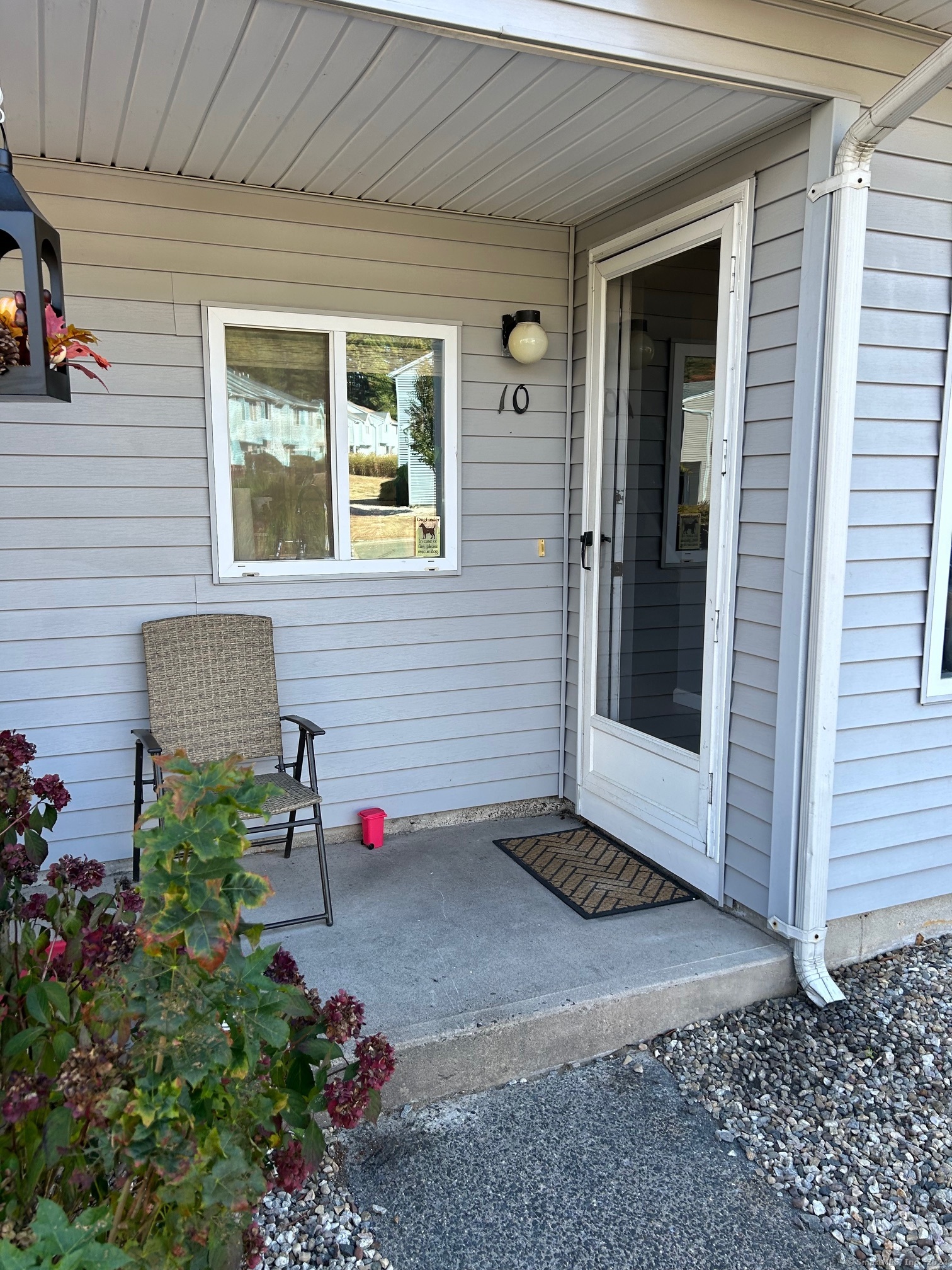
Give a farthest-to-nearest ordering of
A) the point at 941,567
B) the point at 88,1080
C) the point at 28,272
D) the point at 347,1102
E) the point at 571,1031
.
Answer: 1. the point at 941,567
2. the point at 571,1031
3. the point at 28,272
4. the point at 347,1102
5. the point at 88,1080

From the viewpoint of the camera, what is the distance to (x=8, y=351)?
1.39m

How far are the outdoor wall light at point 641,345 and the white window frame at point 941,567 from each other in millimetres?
1009

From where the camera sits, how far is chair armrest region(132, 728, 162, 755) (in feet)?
9.25

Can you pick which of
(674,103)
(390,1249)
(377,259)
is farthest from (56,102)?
(390,1249)

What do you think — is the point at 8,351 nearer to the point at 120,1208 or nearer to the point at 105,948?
the point at 105,948

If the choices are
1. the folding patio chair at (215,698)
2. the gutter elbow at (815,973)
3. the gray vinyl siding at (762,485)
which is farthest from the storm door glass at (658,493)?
the folding patio chair at (215,698)

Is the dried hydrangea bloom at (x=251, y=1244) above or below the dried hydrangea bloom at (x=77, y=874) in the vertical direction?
below

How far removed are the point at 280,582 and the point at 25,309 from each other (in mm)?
1952

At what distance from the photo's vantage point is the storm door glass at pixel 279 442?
3240 mm

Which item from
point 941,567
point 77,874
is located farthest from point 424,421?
point 77,874

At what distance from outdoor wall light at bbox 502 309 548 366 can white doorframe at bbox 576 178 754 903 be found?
0.21 m

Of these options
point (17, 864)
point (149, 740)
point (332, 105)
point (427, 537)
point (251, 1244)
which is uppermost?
point (332, 105)

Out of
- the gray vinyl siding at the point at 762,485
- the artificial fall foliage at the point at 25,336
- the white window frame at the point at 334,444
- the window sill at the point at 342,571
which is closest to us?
the artificial fall foliage at the point at 25,336

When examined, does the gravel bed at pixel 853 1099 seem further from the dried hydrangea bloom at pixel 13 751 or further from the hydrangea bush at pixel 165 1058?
the dried hydrangea bloom at pixel 13 751
